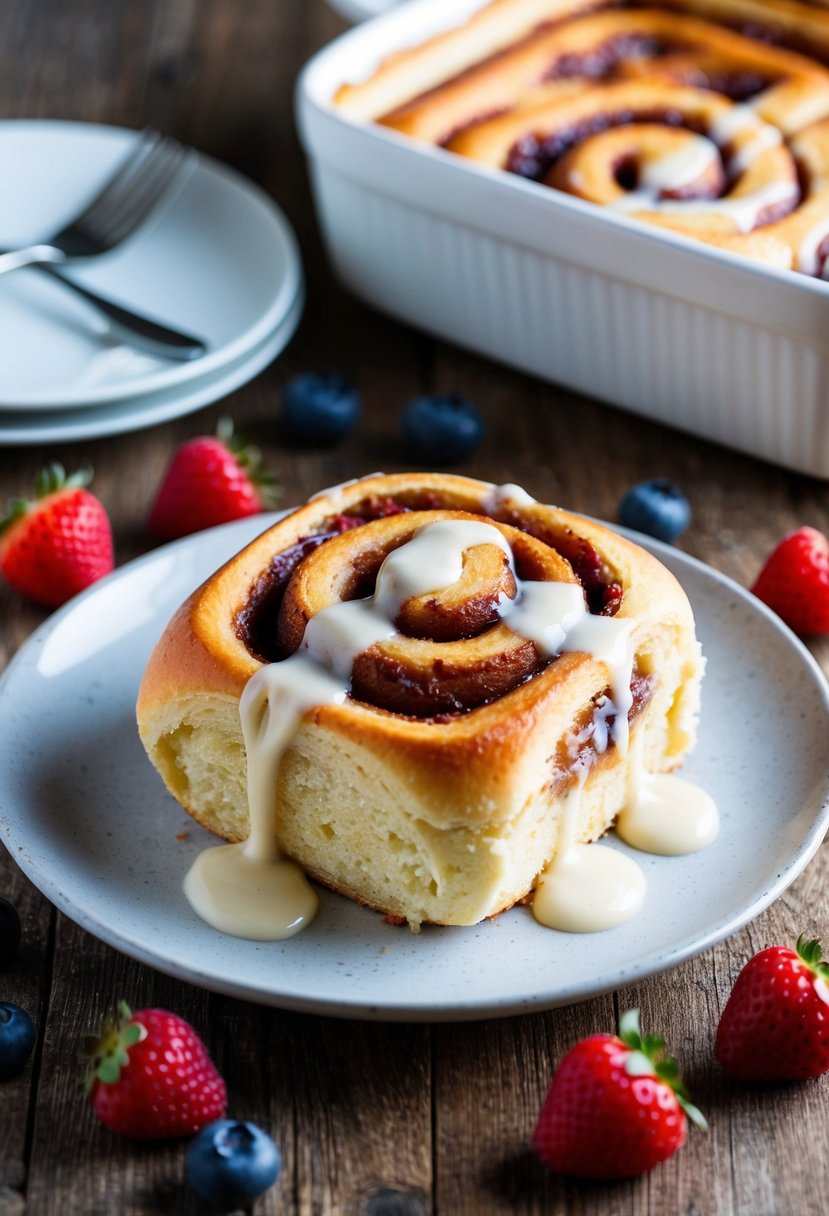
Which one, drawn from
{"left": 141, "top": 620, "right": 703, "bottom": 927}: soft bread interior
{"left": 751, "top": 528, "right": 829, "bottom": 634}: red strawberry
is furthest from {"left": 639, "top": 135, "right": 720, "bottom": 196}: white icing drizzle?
{"left": 141, "top": 620, "right": 703, "bottom": 927}: soft bread interior

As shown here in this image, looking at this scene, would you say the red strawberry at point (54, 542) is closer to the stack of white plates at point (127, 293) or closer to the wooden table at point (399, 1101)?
the wooden table at point (399, 1101)

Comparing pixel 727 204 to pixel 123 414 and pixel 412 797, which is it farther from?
pixel 412 797

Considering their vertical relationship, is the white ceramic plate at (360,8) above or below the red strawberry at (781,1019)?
above

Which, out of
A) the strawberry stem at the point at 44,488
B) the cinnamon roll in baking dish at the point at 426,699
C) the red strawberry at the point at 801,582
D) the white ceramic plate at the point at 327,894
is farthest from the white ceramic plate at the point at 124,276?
the red strawberry at the point at 801,582

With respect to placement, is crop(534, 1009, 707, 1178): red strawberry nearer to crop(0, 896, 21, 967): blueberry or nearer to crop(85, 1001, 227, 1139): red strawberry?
crop(85, 1001, 227, 1139): red strawberry

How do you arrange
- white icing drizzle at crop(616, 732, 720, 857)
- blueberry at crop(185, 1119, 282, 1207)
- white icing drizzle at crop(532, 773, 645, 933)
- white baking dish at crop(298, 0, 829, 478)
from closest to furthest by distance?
blueberry at crop(185, 1119, 282, 1207)
white icing drizzle at crop(532, 773, 645, 933)
white icing drizzle at crop(616, 732, 720, 857)
white baking dish at crop(298, 0, 829, 478)

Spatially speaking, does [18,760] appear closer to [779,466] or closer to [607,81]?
Result: [779,466]
